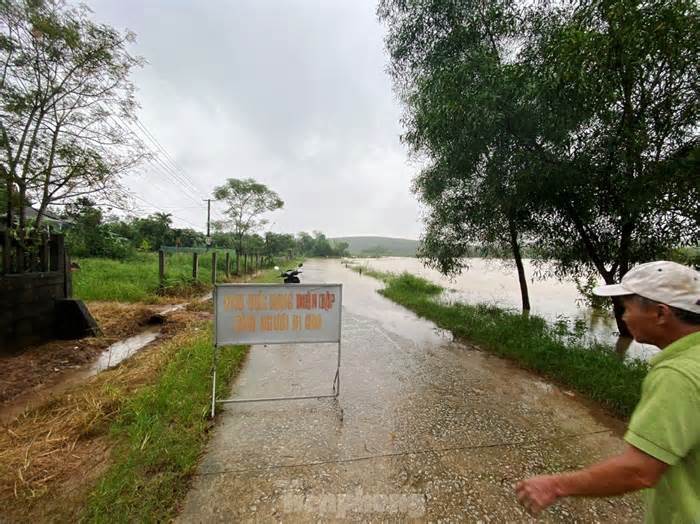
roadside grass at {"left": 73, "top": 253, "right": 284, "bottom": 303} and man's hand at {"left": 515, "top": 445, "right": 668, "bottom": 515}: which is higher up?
man's hand at {"left": 515, "top": 445, "right": 668, "bottom": 515}

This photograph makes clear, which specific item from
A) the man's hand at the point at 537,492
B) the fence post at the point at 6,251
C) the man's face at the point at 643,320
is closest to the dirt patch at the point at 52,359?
the fence post at the point at 6,251

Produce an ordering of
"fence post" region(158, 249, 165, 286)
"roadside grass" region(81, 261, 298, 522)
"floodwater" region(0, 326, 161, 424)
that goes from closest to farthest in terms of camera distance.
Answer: "roadside grass" region(81, 261, 298, 522) → "floodwater" region(0, 326, 161, 424) → "fence post" region(158, 249, 165, 286)

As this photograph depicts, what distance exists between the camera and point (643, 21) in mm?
3045

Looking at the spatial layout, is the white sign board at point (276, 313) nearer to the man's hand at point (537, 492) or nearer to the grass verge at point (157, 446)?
the grass verge at point (157, 446)

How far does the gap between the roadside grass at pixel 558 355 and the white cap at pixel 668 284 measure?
9.56 feet

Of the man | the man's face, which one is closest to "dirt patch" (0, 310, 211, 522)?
the man

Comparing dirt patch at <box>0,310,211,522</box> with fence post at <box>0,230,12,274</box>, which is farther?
fence post at <box>0,230,12,274</box>

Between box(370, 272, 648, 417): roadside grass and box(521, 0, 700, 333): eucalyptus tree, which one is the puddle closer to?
box(370, 272, 648, 417): roadside grass

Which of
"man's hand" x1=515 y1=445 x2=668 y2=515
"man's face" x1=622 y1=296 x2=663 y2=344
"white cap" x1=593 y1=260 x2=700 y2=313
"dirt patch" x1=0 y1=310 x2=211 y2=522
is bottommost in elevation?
"dirt patch" x1=0 y1=310 x2=211 y2=522

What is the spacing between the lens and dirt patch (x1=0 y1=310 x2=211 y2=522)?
1640 mm

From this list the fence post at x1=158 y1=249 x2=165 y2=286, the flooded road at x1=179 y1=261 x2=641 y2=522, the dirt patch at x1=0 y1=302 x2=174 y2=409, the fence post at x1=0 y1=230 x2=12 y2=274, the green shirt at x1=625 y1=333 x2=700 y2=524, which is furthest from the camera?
the fence post at x1=158 y1=249 x2=165 y2=286

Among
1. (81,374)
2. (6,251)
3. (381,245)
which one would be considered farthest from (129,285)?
(381,245)

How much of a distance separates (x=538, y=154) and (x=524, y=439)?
13.3 feet

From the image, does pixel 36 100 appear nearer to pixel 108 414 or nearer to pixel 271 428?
pixel 108 414
